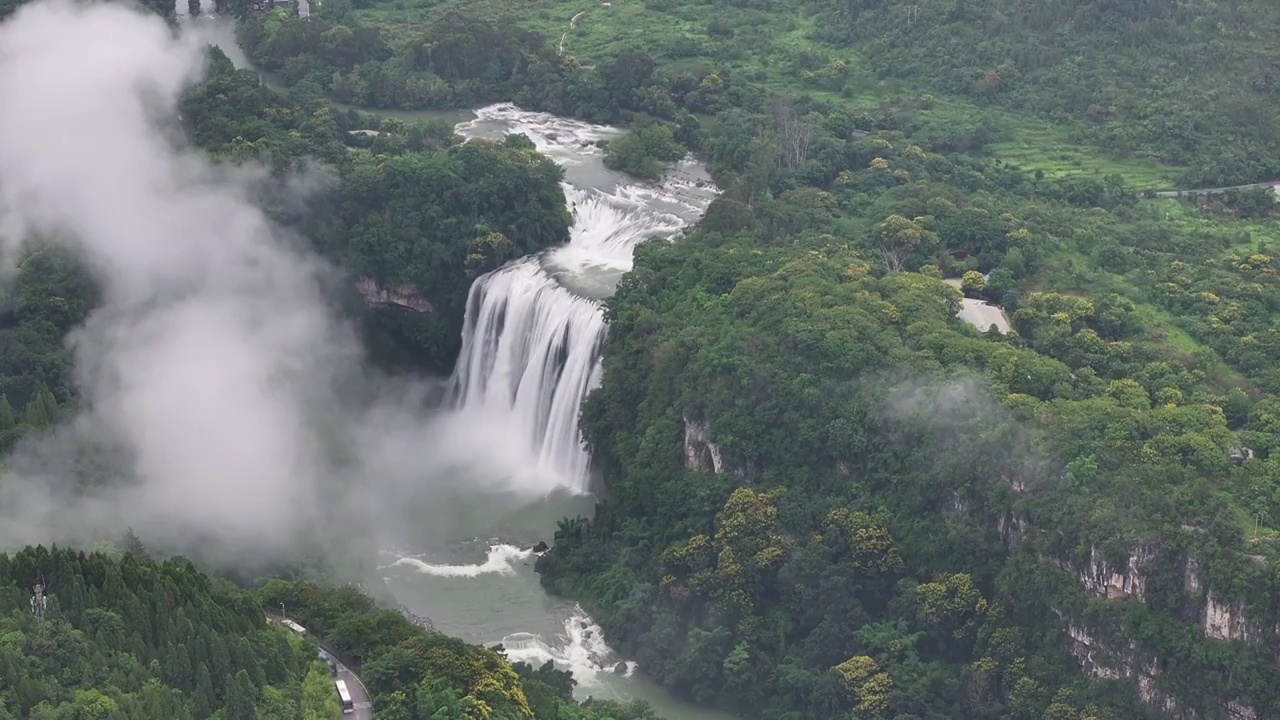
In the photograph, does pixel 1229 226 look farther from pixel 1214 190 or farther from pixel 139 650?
pixel 139 650

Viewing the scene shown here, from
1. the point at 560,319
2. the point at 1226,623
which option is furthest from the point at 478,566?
the point at 1226,623

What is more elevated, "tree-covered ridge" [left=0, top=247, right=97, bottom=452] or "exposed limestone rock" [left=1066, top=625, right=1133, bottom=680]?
"tree-covered ridge" [left=0, top=247, right=97, bottom=452]

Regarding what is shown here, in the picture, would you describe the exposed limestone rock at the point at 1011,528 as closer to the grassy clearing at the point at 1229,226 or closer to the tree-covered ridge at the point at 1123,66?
the grassy clearing at the point at 1229,226

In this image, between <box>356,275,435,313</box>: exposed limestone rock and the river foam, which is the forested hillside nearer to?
<box>356,275,435,313</box>: exposed limestone rock

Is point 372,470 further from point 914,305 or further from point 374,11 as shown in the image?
point 374,11

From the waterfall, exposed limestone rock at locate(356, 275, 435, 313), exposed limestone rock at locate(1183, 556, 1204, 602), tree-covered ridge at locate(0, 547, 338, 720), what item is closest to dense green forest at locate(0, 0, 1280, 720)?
exposed limestone rock at locate(1183, 556, 1204, 602)

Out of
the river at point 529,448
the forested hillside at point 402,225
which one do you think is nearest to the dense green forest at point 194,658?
the river at point 529,448
